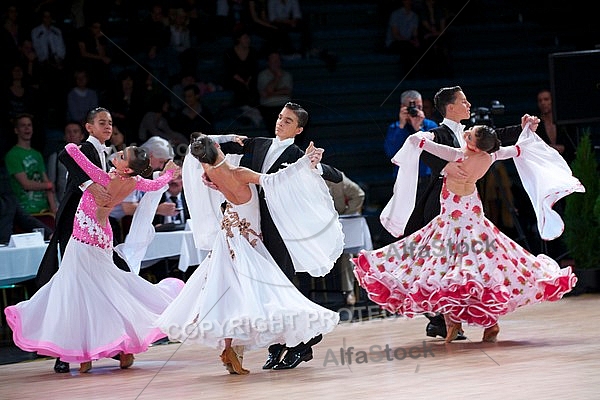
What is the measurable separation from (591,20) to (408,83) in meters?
2.47

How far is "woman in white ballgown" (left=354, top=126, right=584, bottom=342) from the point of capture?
258 inches

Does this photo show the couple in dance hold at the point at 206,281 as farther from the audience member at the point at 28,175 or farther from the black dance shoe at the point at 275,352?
the audience member at the point at 28,175

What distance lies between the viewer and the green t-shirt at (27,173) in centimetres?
934

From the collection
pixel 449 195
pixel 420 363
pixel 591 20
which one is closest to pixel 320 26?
pixel 591 20

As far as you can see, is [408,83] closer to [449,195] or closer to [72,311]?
[449,195]

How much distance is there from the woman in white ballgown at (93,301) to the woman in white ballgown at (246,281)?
505mm

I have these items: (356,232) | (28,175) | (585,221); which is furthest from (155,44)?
(585,221)

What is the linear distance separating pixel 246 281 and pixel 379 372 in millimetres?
796

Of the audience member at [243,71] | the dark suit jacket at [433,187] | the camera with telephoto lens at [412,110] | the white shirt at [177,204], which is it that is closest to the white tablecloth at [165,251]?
the white shirt at [177,204]

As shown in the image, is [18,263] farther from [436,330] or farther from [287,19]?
[287,19]

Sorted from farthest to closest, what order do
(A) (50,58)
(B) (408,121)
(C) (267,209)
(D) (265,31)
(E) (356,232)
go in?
(D) (265,31)
(A) (50,58)
(E) (356,232)
(B) (408,121)
(C) (267,209)

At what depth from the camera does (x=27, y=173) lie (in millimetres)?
9352

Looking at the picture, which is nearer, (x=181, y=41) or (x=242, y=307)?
(x=242, y=307)

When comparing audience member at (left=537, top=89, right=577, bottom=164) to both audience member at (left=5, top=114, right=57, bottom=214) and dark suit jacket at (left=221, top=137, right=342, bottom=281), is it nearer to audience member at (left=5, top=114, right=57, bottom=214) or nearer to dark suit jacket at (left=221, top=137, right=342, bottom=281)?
audience member at (left=5, top=114, right=57, bottom=214)
